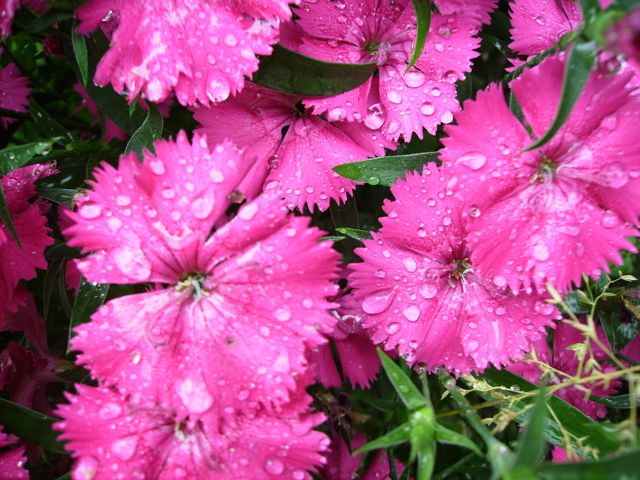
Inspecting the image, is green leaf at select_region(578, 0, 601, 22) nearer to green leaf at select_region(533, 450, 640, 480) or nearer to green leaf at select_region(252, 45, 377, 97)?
green leaf at select_region(252, 45, 377, 97)

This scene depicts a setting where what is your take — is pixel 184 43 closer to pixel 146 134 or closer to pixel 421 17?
pixel 146 134

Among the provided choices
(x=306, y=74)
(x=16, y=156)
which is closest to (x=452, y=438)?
(x=306, y=74)

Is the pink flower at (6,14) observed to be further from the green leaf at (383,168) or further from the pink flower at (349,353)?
the pink flower at (349,353)

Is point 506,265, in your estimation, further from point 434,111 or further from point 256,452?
point 256,452

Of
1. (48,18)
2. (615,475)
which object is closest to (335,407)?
(615,475)

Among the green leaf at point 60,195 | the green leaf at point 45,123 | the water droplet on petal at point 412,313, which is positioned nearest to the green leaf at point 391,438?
the water droplet on petal at point 412,313

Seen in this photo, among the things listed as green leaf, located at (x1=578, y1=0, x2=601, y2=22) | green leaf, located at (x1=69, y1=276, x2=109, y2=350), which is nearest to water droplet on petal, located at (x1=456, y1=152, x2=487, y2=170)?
green leaf, located at (x1=578, y1=0, x2=601, y2=22)
